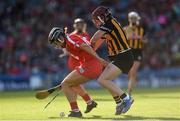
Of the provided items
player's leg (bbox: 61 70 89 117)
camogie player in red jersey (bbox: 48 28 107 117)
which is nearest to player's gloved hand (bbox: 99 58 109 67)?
camogie player in red jersey (bbox: 48 28 107 117)

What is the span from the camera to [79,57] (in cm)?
1492

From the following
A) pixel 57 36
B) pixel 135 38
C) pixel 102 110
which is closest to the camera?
pixel 57 36

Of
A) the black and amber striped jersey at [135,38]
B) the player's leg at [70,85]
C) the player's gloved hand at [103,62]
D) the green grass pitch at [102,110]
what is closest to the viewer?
the green grass pitch at [102,110]

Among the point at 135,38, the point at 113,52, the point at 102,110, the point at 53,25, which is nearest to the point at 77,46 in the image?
the point at 113,52

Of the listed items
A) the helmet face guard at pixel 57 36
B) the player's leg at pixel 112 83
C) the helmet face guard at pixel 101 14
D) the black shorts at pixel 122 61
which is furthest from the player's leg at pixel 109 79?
the helmet face guard at pixel 57 36

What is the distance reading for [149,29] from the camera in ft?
115

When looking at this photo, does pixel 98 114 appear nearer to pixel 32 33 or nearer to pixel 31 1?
pixel 32 33

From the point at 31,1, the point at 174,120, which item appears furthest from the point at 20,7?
the point at 174,120

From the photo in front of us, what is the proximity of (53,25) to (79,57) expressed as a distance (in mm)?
18853

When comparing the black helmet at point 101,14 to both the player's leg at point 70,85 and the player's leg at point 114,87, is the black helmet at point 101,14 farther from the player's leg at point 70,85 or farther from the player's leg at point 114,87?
the player's leg at point 70,85

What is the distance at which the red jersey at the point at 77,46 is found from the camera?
1437 centimetres

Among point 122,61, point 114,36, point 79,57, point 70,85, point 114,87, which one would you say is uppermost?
point 114,36

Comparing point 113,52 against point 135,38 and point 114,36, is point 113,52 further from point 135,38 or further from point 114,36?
point 135,38

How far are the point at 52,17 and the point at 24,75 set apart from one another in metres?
5.25
